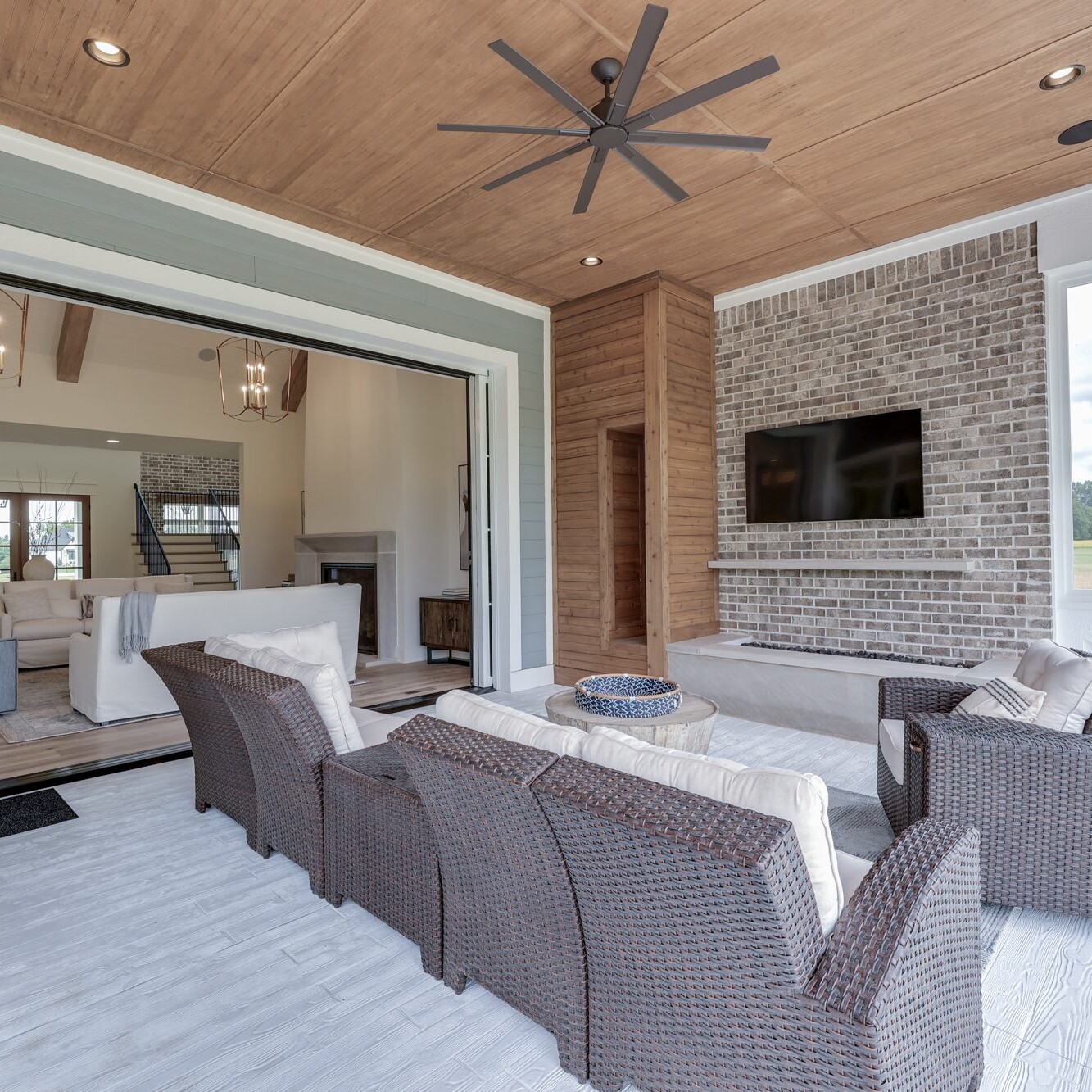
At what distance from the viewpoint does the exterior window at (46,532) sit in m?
10.7

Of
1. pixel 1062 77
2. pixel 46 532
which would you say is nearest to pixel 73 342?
pixel 46 532

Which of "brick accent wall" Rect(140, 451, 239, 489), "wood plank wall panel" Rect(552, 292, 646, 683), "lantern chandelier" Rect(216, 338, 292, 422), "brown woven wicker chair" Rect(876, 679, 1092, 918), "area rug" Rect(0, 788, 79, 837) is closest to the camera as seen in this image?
"brown woven wicker chair" Rect(876, 679, 1092, 918)

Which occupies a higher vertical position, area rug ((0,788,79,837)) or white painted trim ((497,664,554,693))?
white painted trim ((497,664,554,693))

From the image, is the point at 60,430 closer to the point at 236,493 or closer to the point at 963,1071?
the point at 236,493

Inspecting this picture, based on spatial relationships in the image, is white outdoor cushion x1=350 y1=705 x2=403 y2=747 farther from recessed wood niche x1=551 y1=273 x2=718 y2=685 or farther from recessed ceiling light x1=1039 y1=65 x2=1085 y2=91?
recessed ceiling light x1=1039 y1=65 x2=1085 y2=91

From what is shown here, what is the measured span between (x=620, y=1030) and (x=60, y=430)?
10687 millimetres

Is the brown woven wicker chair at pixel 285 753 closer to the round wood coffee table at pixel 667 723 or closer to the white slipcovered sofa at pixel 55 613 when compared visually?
the round wood coffee table at pixel 667 723

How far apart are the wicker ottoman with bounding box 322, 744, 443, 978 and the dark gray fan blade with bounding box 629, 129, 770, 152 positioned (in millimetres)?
2735

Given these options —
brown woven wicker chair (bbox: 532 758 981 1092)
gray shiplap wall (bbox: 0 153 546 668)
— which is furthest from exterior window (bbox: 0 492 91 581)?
brown woven wicker chair (bbox: 532 758 981 1092)

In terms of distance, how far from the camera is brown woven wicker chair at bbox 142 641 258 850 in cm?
292

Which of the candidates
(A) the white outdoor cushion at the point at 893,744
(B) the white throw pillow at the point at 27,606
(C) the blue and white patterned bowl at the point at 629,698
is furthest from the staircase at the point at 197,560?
(A) the white outdoor cushion at the point at 893,744

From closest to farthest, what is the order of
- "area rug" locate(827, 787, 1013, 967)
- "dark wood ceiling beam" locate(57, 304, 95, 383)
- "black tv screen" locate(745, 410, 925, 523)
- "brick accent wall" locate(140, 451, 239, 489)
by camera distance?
"area rug" locate(827, 787, 1013, 967)
"black tv screen" locate(745, 410, 925, 523)
"dark wood ceiling beam" locate(57, 304, 95, 383)
"brick accent wall" locate(140, 451, 239, 489)

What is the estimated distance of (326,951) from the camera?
7.25 feet

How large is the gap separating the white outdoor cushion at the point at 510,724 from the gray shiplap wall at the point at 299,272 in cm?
347
